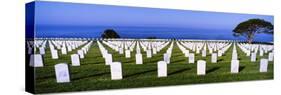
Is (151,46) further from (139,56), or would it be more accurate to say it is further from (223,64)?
(223,64)

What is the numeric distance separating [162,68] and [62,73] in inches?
73.8

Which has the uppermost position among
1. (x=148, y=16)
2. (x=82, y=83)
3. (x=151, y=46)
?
(x=148, y=16)

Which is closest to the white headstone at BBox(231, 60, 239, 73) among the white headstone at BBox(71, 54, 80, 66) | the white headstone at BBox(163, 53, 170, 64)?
the white headstone at BBox(163, 53, 170, 64)

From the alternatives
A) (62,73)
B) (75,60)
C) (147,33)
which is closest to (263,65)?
(147,33)

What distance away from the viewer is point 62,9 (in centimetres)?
730

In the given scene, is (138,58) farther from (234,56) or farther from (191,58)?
(234,56)

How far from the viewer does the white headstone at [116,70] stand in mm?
7867

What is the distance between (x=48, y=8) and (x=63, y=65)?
909mm

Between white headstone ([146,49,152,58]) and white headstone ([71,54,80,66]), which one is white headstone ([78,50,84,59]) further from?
white headstone ([146,49,152,58])

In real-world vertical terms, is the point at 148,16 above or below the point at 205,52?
above

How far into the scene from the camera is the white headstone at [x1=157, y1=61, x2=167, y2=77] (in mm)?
8367

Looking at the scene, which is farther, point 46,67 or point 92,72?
point 92,72

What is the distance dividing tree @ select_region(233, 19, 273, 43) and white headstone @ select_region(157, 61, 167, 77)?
1.71 m
